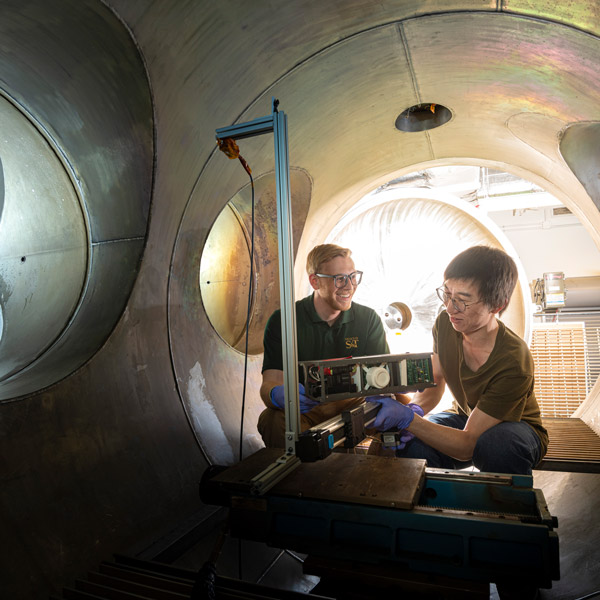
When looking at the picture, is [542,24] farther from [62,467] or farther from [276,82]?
[62,467]

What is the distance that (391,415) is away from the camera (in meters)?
2.00

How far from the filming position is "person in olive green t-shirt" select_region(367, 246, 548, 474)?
2.05 meters

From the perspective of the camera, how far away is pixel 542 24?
5.74 feet

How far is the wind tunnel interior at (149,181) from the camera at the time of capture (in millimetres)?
1562

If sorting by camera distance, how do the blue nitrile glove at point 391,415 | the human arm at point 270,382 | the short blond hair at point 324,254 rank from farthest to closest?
the short blond hair at point 324,254 → the human arm at point 270,382 → the blue nitrile glove at point 391,415

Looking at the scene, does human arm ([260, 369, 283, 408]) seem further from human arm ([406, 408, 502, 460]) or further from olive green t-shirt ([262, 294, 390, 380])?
human arm ([406, 408, 502, 460])

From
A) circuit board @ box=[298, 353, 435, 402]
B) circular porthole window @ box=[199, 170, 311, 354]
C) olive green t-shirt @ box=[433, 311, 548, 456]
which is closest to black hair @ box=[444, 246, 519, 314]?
olive green t-shirt @ box=[433, 311, 548, 456]

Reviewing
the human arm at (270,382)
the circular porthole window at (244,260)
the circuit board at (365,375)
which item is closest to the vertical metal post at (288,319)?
the circuit board at (365,375)

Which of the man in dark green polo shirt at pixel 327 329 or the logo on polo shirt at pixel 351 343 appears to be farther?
the logo on polo shirt at pixel 351 343

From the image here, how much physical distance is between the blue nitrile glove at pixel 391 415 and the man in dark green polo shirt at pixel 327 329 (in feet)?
1.46

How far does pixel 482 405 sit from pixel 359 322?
0.83 metres

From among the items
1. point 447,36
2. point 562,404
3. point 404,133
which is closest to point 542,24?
point 447,36

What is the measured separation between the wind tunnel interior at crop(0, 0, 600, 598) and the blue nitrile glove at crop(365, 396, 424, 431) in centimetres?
80

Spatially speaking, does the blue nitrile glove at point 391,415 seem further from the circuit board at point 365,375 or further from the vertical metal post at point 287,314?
the vertical metal post at point 287,314
